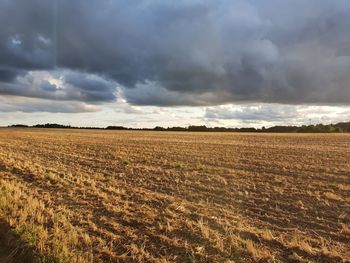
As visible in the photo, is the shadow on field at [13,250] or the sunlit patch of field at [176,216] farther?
the sunlit patch of field at [176,216]

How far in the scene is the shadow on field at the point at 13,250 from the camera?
657 centimetres

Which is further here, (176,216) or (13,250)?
(176,216)

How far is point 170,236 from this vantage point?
786 centimetres

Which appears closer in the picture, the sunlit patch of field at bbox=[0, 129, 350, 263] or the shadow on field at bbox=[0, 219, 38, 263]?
the shadow on field at bbox=[0, 219, 38, 263]

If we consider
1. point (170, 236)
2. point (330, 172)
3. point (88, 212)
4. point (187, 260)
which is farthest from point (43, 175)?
point (330, 172)

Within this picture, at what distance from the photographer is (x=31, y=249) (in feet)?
22.4

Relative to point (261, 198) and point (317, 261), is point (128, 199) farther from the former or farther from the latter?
point (317, 261)

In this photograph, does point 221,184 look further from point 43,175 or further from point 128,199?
point 43,175

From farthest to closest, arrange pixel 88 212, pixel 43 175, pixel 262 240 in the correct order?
pixel 43 175 → pixel 88 212 → pixel 262 240

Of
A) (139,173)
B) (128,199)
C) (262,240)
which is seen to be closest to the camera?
(262,240)

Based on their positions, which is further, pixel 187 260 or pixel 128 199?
pixel 128 199

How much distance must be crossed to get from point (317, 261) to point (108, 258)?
4073 millimetres

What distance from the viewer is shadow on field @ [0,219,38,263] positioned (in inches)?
259

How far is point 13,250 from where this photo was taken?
22.4ft
